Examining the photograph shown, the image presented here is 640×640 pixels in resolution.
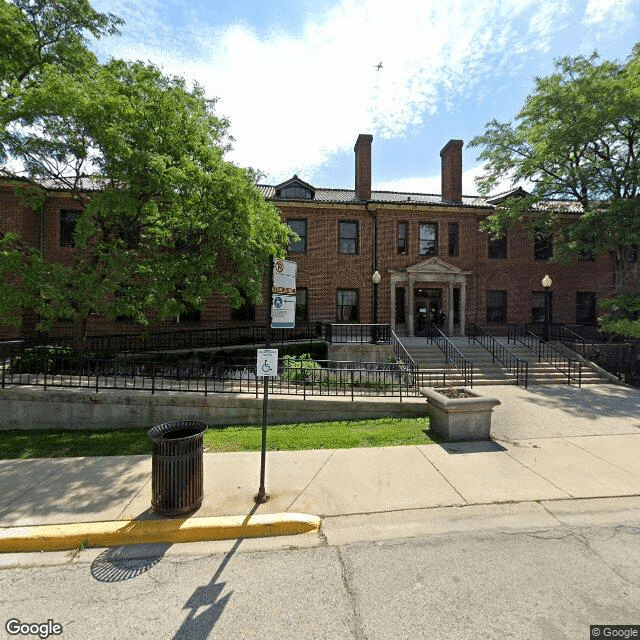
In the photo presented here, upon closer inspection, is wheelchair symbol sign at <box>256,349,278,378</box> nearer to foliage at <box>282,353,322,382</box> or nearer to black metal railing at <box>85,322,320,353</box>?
foliage at <box>282,353,322,382</box>

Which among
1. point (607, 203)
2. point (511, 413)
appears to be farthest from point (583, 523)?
point (607, 203)

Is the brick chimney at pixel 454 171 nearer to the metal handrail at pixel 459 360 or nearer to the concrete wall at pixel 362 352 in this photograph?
the metal handrail at pixel 459 360

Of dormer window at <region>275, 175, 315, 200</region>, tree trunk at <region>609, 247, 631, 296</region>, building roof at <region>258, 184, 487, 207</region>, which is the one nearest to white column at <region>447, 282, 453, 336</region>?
building roof at <region>258, 184, 487, 207</region>

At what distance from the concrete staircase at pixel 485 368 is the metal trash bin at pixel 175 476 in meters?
9.05

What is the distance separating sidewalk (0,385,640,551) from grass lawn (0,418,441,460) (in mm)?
417

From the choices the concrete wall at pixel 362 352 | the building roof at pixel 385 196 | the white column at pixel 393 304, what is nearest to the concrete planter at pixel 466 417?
the concrete wall at pixel 362 352

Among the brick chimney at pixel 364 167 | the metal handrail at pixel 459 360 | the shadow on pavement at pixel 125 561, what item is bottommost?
the shadow on pavement at pixel 125 561

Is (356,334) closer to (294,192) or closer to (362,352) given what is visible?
(362,352)

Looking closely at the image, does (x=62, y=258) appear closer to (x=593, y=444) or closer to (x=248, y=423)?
(x=248, y=423)

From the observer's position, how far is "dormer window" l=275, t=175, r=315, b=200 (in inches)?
777

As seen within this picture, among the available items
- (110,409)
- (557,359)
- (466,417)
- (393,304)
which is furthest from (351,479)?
(393,304)

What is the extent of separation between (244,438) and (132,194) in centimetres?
710

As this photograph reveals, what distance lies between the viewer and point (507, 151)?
1722cm

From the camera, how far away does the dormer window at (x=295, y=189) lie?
64.7ft
